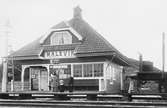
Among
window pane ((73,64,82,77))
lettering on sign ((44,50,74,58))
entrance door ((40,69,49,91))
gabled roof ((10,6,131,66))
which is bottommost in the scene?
entrance door ((40,69,49,91))

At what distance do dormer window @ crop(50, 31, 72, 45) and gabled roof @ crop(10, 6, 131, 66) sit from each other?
0.59 meters

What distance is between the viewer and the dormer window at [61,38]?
26.0 meters

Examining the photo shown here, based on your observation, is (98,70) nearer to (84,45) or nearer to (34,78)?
(84,45)

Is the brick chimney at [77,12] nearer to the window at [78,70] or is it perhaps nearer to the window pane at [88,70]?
the window at [78,70]

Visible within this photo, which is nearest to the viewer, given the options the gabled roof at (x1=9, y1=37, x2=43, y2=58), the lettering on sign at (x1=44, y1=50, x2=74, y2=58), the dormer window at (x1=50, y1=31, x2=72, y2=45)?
the lettering on sign at (x1=44, y1=50, x2=74, y2=58)

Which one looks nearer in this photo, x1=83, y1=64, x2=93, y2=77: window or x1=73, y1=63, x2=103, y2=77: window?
x1=73, y1=63, x2=103, y2=77: window

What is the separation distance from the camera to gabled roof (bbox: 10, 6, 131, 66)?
24.3 meters

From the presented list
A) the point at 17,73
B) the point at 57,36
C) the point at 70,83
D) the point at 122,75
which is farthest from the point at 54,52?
the point at 17,73

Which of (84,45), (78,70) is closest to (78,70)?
(78,70)

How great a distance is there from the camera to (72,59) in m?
25.2

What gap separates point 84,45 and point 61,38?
2.26 meters

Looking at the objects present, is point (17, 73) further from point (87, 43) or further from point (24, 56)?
point (87, 43)

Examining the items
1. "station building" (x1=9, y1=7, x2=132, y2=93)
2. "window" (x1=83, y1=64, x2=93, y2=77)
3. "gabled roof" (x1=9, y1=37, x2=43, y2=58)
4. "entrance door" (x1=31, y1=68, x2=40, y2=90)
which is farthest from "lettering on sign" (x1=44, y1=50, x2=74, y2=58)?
"entrance door" (x1=31, y1=68, x2=40, y2=90)

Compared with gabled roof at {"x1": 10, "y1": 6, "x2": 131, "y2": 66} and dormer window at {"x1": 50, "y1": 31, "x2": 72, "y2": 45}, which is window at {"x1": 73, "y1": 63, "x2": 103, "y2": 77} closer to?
gabled roof at {"x1": 10, "y1": 6, "x2": 131, "y2": 66}
